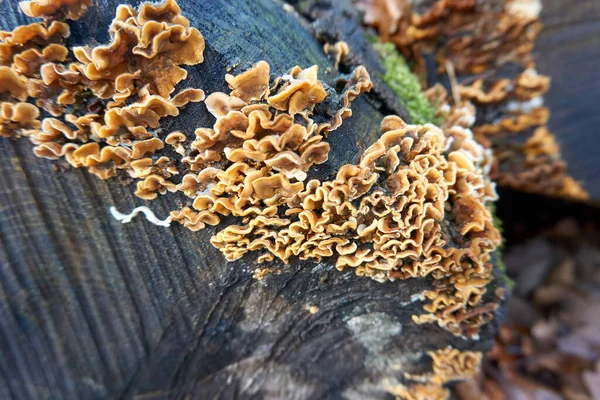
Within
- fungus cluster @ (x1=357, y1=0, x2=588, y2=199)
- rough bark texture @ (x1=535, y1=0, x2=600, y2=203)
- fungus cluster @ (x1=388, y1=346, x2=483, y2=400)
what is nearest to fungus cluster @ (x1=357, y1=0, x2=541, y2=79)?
fungus cluster @ (x1=357, y1=0, x2=588, y2=199)

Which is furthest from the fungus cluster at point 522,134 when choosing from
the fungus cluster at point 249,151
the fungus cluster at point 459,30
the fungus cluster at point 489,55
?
the fungus cluster at point 249,151

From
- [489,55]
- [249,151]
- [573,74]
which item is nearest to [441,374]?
[249,151]

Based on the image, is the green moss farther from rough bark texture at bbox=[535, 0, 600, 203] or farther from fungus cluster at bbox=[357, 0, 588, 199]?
rough bark texture at bbox=[535, 0, 600, 203]

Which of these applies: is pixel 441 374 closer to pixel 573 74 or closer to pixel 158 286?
pixel 158 286

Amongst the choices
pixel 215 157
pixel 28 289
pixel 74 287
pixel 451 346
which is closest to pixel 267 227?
pixel 215 157

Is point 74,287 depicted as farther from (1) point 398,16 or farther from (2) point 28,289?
(1) point 398,16

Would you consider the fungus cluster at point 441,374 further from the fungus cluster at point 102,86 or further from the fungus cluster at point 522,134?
the fungus cluster at point 102,86
